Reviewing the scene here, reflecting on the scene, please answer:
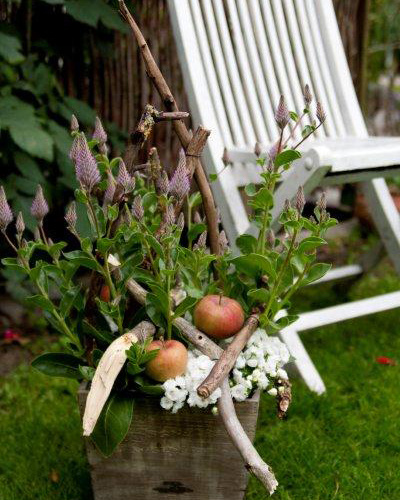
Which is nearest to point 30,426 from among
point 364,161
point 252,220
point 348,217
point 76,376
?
point 76,376

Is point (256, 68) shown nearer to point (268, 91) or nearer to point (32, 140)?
point (268, 91)

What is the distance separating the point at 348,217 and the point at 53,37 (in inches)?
74.5

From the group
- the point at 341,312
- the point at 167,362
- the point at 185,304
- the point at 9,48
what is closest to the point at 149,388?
the point at 167,362

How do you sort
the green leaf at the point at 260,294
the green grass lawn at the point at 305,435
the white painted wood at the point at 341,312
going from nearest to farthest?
the green leaf at the point at 260,294, the green grass lawn at the point at 305,435, the white painted wood at the point at 341,312

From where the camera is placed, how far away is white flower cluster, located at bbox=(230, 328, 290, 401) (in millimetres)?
1273

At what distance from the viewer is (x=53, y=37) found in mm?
2441

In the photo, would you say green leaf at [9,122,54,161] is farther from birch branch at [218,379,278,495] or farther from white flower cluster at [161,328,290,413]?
birch branch at [218,379,278,495]

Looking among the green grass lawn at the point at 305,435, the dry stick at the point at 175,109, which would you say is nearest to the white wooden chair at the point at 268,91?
the green grass lawn at the point at 305,435

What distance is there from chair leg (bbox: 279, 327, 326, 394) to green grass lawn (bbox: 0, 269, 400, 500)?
0.03 metres

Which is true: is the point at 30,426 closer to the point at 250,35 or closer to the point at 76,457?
the point at 76,457

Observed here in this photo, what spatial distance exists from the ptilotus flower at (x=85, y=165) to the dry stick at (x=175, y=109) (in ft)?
0.90

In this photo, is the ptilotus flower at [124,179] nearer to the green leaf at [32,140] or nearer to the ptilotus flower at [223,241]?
the ptilotus flower at [223,241]

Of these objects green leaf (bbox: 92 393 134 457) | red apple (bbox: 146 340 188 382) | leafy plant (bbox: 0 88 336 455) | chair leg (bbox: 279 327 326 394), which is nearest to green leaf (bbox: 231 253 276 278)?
leafy plant (bbox: 0 88 336 455)

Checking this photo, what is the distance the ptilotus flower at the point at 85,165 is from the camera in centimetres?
113
